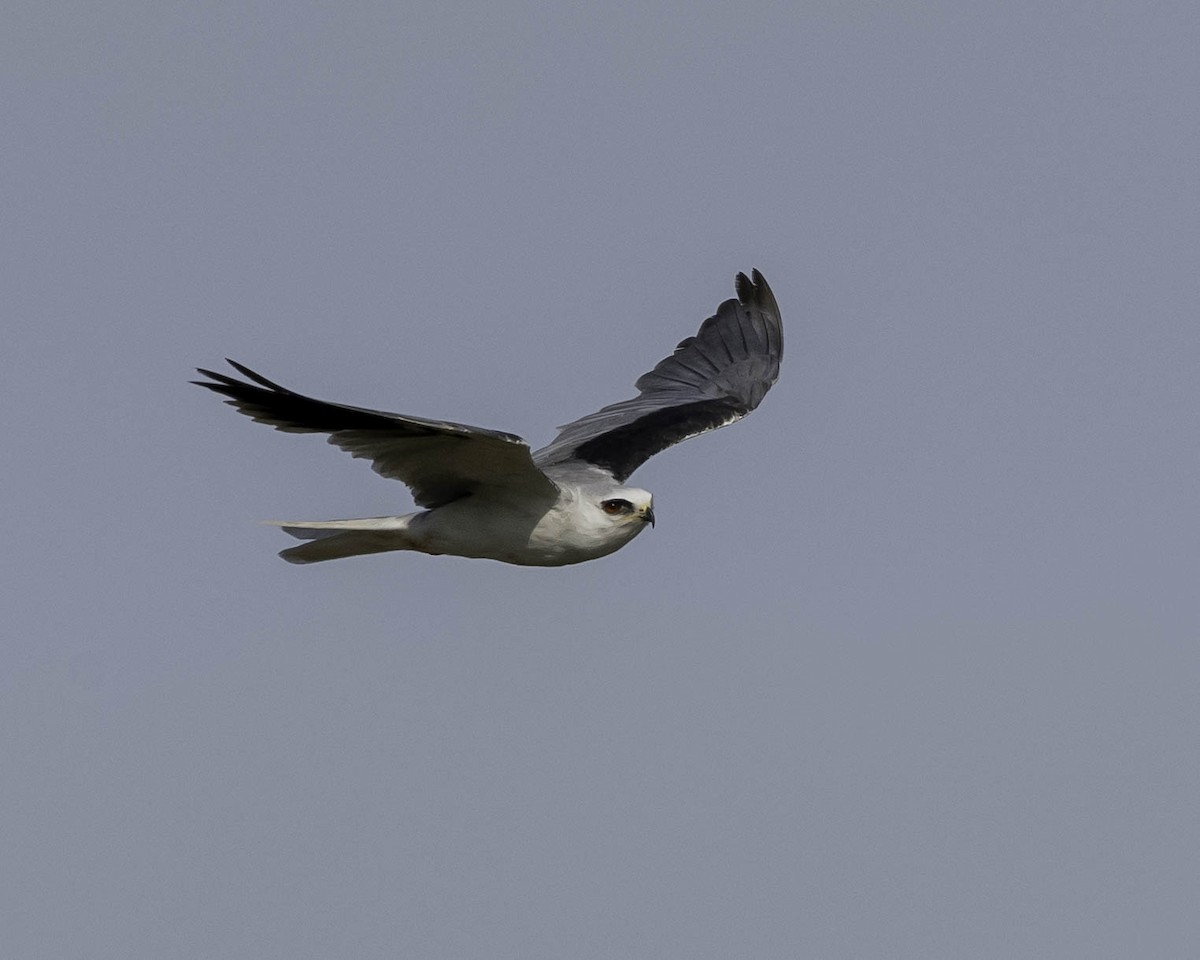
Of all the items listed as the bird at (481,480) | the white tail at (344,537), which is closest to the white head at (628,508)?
the bird at (481,480)

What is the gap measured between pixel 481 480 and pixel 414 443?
22.8 inches

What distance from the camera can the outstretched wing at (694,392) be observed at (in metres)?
12.1

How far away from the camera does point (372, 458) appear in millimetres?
9828

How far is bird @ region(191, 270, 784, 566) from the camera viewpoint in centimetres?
886

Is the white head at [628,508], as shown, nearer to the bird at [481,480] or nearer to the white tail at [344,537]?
the bird at [481,480]

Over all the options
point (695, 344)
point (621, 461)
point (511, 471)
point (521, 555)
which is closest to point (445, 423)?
point (511, 471)

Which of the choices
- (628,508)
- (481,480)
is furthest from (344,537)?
(628,508)

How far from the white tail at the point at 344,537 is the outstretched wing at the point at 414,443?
24 cm

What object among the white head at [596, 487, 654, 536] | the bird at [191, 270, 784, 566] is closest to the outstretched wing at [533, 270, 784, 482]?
the bird at [191, 270, 784, 566]

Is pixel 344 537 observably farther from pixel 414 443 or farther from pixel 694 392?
pixel 694 392

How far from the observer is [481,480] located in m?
9.95

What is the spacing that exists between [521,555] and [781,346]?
4.51 m

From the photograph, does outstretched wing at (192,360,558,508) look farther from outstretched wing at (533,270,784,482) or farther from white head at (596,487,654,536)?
outstretched wing at (533,270,784,482)

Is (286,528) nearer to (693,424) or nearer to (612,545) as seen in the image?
(612,545)
